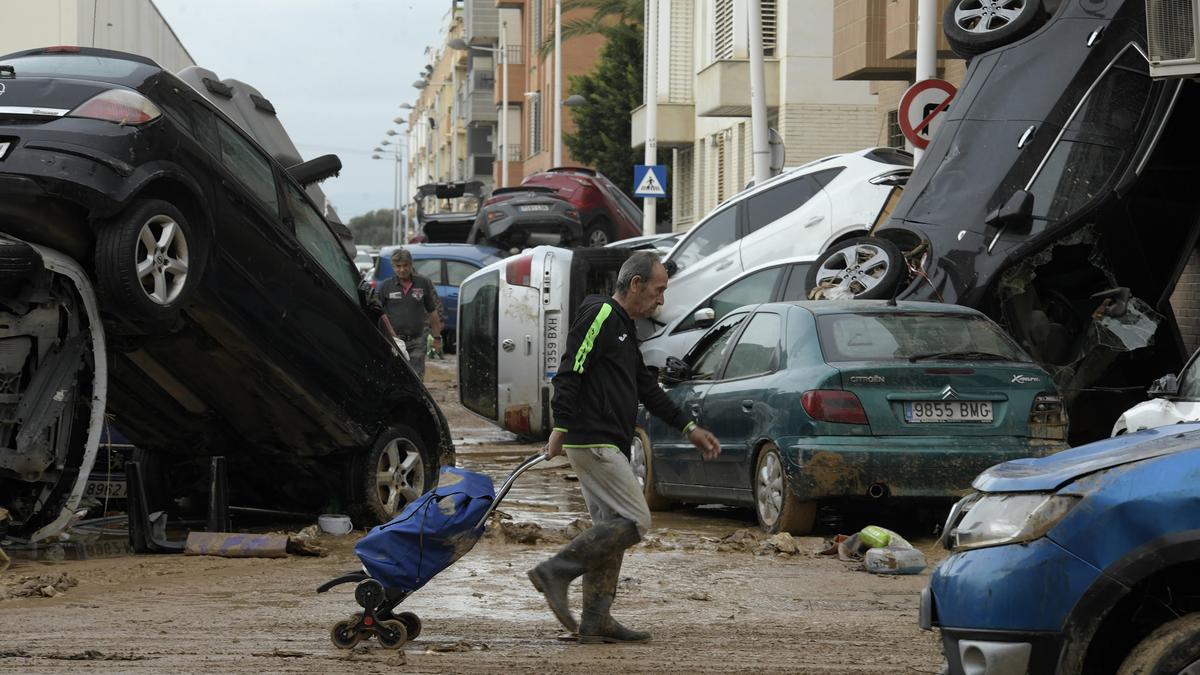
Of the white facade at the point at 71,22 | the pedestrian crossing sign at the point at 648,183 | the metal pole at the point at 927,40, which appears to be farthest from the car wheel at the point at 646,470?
the pedestrian crossing sign at the point at 648,183

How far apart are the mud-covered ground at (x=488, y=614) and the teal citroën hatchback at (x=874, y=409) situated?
381mm

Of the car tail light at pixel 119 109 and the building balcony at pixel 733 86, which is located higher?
the building balcony at pixel 733 86

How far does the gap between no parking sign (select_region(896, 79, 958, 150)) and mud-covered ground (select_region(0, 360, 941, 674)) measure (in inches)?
270

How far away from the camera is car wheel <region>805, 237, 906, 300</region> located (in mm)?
14359

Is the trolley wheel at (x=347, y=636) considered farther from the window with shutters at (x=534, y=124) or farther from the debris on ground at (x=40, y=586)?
the window with shutters at (x=534, y=124)

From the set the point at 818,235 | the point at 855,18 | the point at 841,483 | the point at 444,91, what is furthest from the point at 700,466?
the point at 444,91

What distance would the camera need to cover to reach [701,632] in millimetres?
7762

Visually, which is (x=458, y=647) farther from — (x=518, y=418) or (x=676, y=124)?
(x=676, y=124)

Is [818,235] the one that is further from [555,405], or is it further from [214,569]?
[555,405]

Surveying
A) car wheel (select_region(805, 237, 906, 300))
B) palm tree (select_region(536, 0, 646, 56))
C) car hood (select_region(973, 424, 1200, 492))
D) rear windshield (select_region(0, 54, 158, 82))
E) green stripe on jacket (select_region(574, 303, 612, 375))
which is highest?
palm tree (select_region(536, 0, 646, 56))

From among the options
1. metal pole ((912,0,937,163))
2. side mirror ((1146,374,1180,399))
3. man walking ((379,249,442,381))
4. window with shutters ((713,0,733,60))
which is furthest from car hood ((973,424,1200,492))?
window with shutters ((713,0,733,60))

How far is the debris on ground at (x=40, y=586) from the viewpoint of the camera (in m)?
8.61

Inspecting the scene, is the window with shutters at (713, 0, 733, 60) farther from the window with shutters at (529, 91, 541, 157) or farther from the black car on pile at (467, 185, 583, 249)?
the window with shutters at (529, 91, 541, 157)

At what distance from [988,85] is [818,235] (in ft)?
9.12
